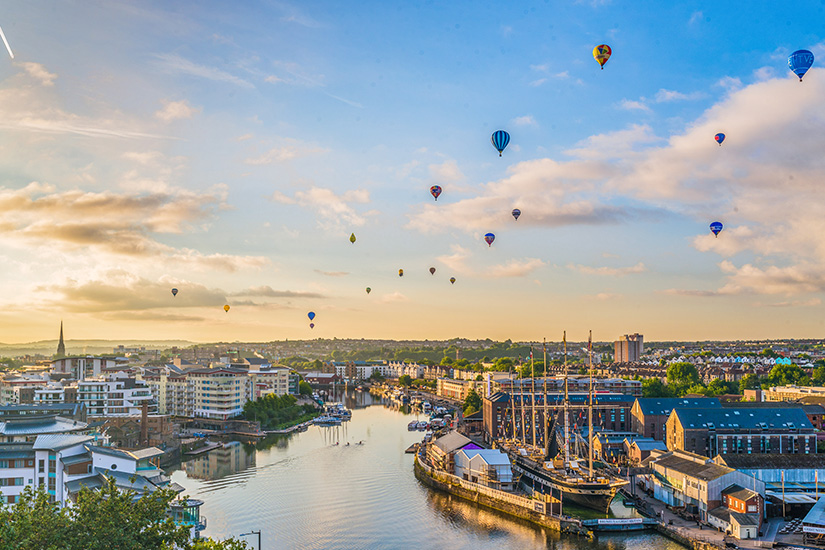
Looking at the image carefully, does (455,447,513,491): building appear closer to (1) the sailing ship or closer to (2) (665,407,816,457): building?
(1) the sailing ship

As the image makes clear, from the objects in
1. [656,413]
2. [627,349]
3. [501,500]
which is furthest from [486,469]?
[627,349]

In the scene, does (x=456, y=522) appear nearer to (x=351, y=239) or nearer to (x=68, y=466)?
(x=68, y=466)

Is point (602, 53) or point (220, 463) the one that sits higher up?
point (602, 53)

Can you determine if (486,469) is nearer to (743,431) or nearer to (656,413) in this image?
(743,431)

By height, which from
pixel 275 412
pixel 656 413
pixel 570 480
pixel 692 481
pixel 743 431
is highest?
pixel 656 413

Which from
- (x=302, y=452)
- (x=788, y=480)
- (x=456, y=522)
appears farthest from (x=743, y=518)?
(x=302, y=452)


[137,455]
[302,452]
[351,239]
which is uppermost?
[351,239]

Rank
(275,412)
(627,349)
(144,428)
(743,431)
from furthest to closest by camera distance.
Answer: (627,349) → (275,412) → (144,428) → (743,431)
